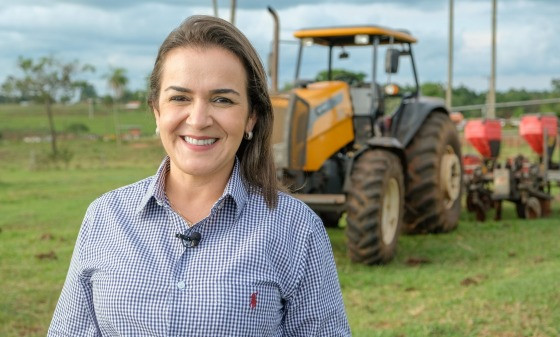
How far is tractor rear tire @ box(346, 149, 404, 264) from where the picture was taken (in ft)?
25.9

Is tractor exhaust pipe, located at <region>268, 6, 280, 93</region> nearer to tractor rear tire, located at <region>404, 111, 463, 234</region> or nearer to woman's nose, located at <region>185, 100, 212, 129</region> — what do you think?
Answer: tractor rear tire, located at <region>404, 111, 463, 234</region>

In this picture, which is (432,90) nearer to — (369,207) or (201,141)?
(369,207)

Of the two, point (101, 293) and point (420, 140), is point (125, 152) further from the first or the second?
point (101, 293)

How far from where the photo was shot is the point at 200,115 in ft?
6.95

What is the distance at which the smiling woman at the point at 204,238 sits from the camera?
2041mm

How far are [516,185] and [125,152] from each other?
28794mm

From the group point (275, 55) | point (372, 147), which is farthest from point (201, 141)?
point (275, 55)

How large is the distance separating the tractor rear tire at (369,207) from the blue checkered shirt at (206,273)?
571 centimetres

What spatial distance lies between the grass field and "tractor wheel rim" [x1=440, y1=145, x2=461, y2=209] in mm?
417

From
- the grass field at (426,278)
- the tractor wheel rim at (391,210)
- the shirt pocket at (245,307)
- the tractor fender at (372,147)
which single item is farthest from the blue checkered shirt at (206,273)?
the tractor wheel rim at (391,210)

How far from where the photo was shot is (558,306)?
6102mm

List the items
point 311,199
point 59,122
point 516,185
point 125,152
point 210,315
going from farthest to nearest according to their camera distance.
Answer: point 59,122, point 125,152, point 516,185, point 311,199, point 210,315

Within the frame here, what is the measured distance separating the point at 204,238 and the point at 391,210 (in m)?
6.63

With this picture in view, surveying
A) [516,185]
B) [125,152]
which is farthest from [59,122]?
[516,185]
